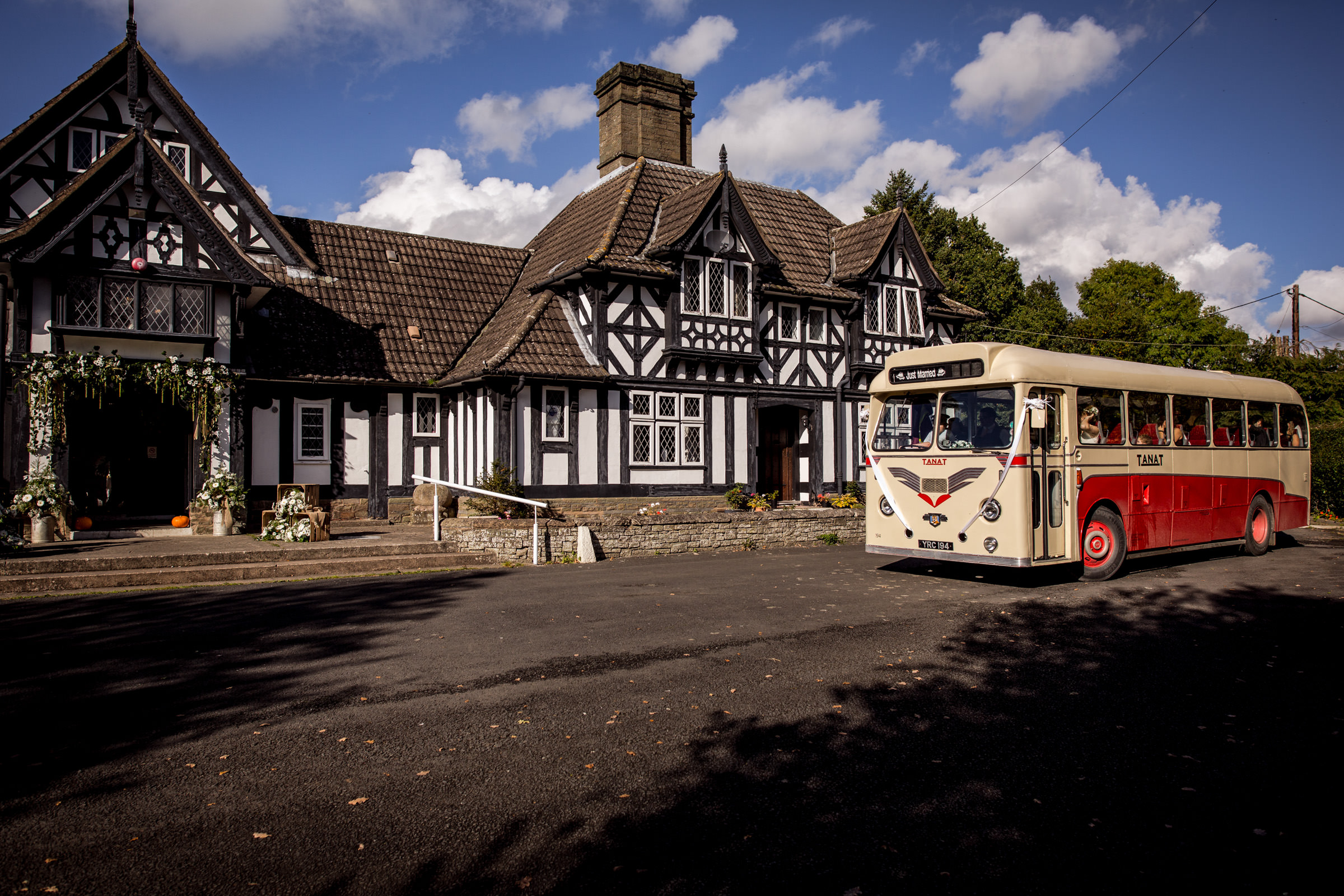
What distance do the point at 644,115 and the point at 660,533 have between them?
15476 mm

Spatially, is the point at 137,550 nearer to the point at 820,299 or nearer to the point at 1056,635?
the point at 1056,635

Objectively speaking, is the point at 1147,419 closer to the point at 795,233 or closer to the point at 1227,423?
the point at 1227,423

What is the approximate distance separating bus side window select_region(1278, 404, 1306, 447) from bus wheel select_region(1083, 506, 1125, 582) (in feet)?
21.2

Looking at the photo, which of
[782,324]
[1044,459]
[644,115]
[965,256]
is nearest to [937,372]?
[1044,459]

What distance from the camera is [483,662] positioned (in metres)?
7.51

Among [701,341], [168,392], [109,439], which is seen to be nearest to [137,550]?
[168,392]

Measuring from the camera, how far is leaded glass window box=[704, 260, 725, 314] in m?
21.0

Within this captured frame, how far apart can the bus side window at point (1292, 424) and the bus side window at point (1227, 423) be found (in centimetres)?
171

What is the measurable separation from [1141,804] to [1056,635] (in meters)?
4.33

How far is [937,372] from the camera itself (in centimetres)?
1202

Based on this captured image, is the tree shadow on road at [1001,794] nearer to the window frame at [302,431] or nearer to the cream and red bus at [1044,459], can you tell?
the cream and red bus at [1044,459]

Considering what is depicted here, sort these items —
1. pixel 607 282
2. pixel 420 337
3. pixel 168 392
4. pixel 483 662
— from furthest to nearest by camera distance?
pixel 420 337, pixel 607 282, pixel 168 392, pixel 483 662

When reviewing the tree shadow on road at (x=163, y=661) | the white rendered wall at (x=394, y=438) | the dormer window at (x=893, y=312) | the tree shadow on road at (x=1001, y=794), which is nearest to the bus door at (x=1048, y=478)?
the tree shadow on road at (x=1001, y=794)

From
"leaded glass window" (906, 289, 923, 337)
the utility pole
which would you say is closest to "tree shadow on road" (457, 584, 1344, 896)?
"leaded glass window" (906, 289, 923, 337)
